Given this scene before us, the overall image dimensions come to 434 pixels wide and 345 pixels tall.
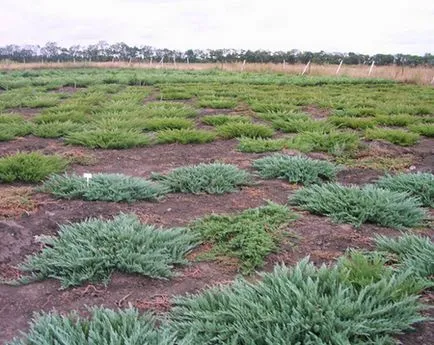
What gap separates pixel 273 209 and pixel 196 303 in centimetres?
153

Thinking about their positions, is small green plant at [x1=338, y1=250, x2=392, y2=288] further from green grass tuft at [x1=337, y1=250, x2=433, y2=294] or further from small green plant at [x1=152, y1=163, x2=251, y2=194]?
small green plant at [x1=152, y1=163, x2=251, y2=194]

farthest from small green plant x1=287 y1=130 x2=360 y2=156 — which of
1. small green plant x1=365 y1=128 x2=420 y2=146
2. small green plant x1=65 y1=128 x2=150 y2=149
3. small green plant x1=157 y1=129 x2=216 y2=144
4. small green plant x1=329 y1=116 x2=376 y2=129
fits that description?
small green plant x1=65 y1=128 x2=150 y2=149

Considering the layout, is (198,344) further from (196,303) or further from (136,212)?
(136,212)

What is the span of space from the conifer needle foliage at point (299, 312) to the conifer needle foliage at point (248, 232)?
545 millimetres

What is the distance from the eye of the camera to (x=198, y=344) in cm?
202

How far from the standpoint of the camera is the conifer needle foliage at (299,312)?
1.98 meters

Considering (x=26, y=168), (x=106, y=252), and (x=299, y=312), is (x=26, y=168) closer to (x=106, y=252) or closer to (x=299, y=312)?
(x=106, y=252)

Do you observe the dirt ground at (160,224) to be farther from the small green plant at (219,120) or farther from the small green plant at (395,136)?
the small green plant at (219,120)

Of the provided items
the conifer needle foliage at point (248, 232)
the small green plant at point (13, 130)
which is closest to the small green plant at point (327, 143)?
the conifer needle foliage at point (248, 232)

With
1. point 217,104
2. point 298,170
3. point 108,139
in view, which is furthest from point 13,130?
point 298,170

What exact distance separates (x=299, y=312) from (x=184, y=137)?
4.69 m

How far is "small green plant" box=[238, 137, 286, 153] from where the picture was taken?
5957 mm

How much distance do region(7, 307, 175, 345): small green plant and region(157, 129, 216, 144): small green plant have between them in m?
4.40

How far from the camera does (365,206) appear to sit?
367 cm
